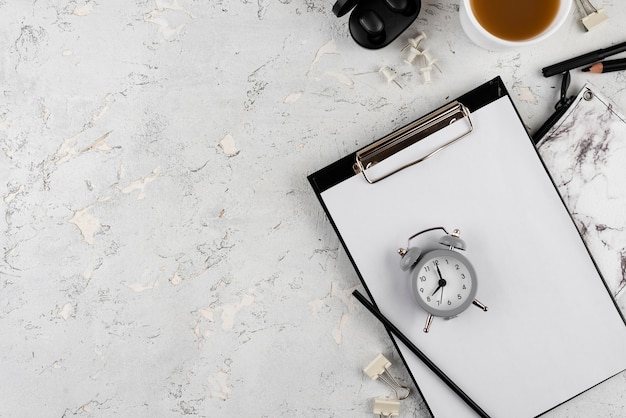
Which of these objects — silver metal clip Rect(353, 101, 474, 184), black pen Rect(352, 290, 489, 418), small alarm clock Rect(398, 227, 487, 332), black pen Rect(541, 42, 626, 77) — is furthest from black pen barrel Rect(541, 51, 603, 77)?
black pen Rect(352, 290, 489, 418)

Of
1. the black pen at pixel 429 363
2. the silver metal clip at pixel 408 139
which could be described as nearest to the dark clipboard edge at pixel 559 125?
the silver metal clip at pixel 408 139

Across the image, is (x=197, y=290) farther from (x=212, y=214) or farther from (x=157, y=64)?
(x=157, y=64)

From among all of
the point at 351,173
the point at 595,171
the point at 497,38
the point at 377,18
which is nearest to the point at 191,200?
the point at 351,173

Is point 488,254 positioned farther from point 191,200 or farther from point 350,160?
point 191,200

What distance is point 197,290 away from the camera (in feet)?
2.62

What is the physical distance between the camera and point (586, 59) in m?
0.75

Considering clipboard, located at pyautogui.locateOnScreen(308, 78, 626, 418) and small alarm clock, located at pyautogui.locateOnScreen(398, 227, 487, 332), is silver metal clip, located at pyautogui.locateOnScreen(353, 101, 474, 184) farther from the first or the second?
small alarm clock, located at pyautogui.locateOnScreen(398, 227, 487, 332)

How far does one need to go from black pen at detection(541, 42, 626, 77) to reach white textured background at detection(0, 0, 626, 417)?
6 centimetres

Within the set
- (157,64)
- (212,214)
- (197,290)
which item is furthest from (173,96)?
(197,290)

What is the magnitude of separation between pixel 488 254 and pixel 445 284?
9cm

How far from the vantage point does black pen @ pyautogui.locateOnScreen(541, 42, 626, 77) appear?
0.75 meters

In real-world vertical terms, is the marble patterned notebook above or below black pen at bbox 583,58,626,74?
below

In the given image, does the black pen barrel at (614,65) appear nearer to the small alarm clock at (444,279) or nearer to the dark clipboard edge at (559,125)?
the dark clipboard edge at (559,125)

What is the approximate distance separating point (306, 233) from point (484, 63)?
345 millimetres
